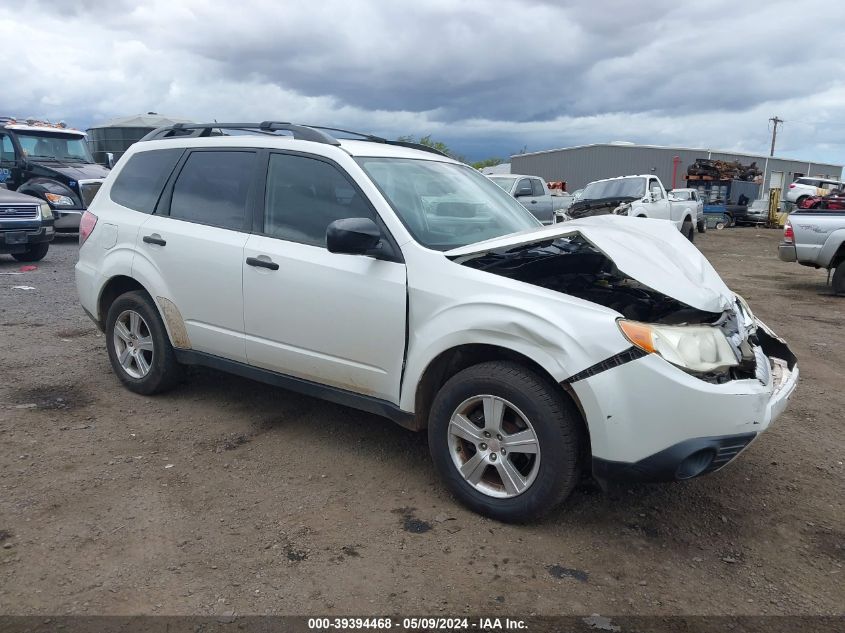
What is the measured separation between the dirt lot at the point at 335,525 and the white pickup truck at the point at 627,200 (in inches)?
469

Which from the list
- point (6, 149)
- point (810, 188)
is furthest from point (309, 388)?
point (810, 188)

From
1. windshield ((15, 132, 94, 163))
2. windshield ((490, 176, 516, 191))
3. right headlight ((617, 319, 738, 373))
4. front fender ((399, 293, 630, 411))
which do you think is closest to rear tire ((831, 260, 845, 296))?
windshield ((490, 176, 516, 191))

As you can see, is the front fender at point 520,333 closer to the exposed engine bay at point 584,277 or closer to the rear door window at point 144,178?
the exposed engine bay at point 584,277

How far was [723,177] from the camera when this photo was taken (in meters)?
31.2

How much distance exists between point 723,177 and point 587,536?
32018 millimetres

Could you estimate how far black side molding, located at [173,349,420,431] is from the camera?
358 centimetres

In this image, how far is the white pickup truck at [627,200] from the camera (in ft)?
53.5

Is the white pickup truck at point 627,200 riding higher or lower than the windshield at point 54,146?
lower

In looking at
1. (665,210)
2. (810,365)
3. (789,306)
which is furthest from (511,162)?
(810,365)

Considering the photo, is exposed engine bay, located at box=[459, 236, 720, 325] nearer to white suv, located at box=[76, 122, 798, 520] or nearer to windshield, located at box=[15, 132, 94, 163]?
white suv, located at box=[76, 122, 798, 520]

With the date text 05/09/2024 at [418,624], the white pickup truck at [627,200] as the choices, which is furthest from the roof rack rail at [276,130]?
the white pickup truck at [627,200]

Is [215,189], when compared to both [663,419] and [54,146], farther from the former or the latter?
[54,146]

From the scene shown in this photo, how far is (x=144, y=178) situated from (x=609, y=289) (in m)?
3.43

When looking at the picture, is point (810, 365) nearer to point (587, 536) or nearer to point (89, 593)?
point (587, 536)
